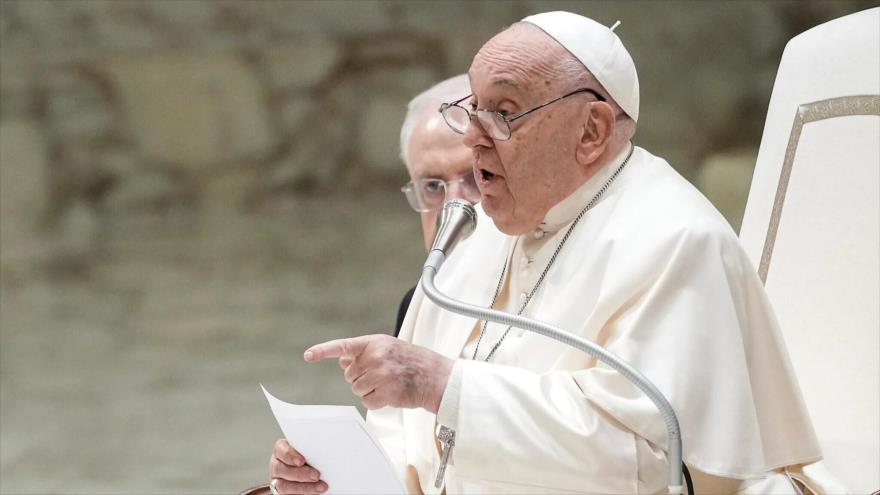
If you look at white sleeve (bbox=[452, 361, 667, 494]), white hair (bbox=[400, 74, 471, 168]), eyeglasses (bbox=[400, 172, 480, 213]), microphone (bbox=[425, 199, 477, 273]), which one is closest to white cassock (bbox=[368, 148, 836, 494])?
white sleeve (bbox=[452, 361, 667, 494])

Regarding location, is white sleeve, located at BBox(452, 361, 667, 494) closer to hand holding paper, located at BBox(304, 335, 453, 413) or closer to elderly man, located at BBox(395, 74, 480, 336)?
hand holding paper, located at BBox(304, 335, 453, 413)

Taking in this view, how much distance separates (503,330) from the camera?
2641 millimetres

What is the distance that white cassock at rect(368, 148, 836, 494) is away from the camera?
88.0 inches

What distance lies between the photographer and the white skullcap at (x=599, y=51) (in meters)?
2.44

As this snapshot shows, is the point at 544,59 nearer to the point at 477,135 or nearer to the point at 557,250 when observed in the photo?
the point at 477,135

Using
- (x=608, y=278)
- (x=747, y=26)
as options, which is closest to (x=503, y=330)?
(x=608, y=278)

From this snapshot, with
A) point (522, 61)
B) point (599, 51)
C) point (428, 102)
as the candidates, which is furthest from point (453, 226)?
point (428, 102)

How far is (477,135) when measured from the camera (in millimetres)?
2477

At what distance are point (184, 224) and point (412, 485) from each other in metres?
5.40

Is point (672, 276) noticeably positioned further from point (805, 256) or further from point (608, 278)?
point (805, 256)

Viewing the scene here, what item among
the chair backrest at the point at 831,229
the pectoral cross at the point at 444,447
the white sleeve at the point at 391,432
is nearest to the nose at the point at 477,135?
the pectoral cross at the point at 444,447

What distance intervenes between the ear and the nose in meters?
0.18

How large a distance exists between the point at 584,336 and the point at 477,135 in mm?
448

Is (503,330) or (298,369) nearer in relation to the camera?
(503,330)
